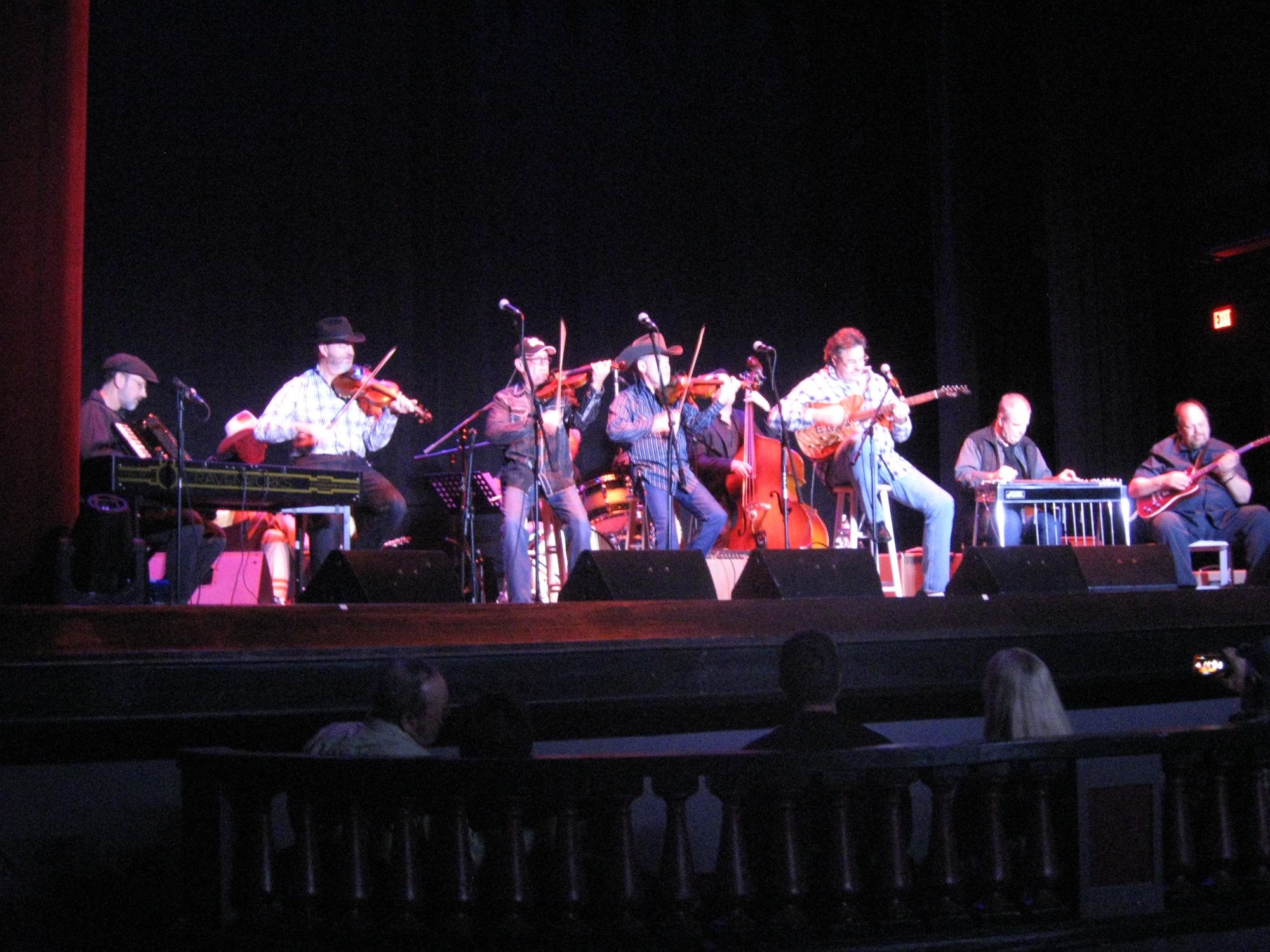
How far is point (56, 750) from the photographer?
415 cm

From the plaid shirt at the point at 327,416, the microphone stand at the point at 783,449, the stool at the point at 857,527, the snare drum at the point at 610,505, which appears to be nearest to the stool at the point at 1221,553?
the stool at the point at 857,527

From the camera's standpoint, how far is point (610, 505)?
927 cm

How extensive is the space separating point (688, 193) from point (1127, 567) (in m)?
5.29

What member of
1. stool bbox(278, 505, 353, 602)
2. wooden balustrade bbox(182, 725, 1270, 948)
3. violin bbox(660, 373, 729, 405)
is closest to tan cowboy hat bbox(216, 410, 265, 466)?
stool bbox(278, 505, 353, 602)

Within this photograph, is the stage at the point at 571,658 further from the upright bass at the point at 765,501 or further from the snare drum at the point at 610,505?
the snare drum at the point at 610,505

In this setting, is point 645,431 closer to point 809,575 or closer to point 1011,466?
point 1011,466

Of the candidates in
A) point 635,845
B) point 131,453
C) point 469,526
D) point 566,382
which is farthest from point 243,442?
point 635,845

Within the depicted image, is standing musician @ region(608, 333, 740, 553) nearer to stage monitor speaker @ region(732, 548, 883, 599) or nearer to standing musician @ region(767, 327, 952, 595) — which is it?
standing musician @ region(767, 327, 952, 595)

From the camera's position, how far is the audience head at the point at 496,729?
3.24 metres

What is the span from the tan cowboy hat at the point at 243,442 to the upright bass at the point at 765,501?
314 cm

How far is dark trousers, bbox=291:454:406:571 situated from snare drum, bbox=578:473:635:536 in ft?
6.15

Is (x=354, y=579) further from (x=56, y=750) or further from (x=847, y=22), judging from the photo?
(x=847, y=22)

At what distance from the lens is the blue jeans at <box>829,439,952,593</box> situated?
24.6 feet

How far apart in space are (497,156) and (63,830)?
6.76m
